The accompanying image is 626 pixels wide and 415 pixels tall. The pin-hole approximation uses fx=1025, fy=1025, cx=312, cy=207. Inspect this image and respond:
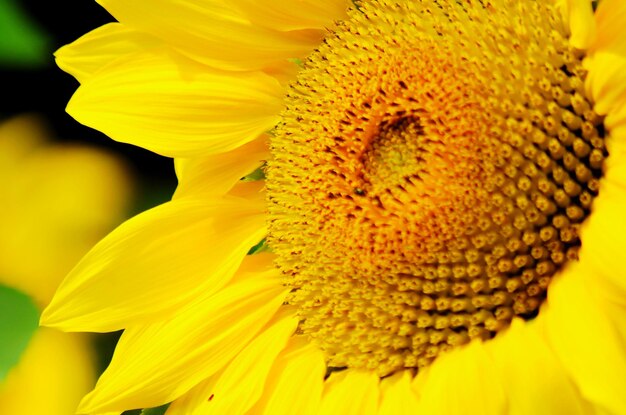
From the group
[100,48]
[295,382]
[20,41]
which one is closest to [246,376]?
[295,382]

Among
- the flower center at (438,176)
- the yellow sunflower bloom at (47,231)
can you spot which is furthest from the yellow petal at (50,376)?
the flower center at (438,176)

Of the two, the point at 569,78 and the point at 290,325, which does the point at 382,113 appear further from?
the point at 290,325

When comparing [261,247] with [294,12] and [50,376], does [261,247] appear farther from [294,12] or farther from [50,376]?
[50,376]

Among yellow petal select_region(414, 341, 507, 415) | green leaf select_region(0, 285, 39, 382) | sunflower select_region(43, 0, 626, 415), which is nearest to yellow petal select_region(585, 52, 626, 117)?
sunflower select_region(43, 0, 626, 415)

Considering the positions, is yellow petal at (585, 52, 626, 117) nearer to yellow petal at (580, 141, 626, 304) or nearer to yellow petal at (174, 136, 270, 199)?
yellow petal at (580, 141, 626, 304)

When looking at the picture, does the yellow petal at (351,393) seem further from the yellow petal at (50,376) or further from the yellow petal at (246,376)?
the yellow petal at (50,376)
